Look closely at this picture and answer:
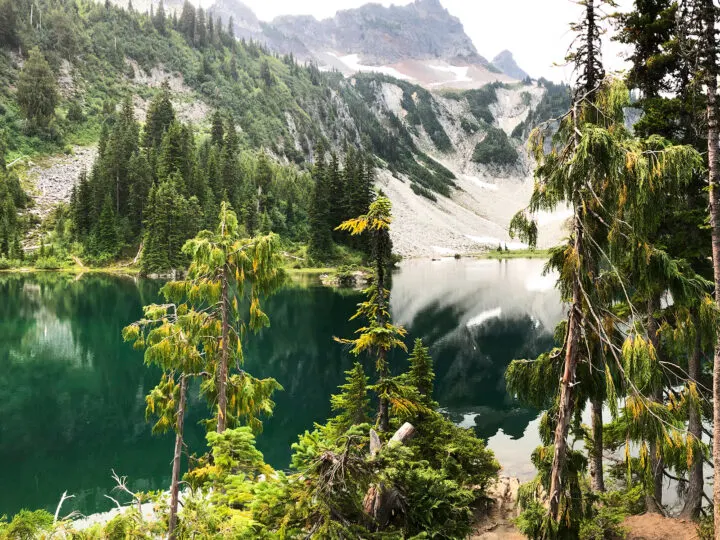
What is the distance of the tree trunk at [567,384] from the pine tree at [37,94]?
4896 inches

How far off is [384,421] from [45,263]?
3252 inches

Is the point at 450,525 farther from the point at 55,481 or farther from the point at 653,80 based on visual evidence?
the point at 55,481

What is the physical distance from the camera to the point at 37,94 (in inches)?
3942

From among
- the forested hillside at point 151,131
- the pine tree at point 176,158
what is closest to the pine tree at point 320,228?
the forested hillside at point 151,131

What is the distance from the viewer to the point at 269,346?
115 feet

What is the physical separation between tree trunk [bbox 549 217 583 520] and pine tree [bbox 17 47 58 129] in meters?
124

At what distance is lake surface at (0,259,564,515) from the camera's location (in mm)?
16689

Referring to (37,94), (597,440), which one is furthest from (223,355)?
(37,94)

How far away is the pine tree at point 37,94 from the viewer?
327ft

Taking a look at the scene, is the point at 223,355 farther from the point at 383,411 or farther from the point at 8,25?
the point at 8,25

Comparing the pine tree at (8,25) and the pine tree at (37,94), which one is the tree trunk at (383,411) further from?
the pine tree at (8,25)

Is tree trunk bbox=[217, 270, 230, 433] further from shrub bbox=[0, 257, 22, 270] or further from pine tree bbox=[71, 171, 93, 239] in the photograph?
pine tree bbox=[71, 171, 93, 239]

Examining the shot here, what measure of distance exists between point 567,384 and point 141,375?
88.7 ft

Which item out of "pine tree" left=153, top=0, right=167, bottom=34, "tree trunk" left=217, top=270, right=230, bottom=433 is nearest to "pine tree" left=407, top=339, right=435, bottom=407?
"tree trunk" left=217, top=270, right=230, bottom=433
